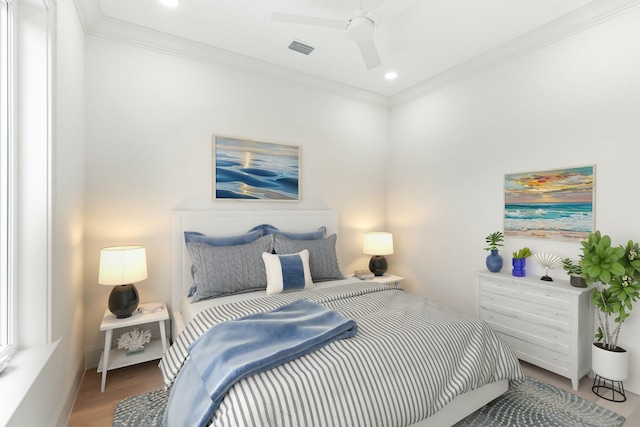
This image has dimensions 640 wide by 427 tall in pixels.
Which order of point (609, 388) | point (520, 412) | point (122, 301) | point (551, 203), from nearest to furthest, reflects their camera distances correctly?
1. point (520, 412)
2. point (609, 388)
3. point (122, 301)
4. point (551, 203)

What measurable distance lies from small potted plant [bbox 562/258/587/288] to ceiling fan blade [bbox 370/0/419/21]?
228 centimetres

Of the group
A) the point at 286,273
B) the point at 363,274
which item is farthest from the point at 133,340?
the point at 363,274

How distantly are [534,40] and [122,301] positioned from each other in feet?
13.4

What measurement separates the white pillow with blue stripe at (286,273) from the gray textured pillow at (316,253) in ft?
0.60

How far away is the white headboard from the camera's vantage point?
2836mm

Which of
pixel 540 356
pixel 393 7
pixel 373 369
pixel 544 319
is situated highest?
pixel 393 7

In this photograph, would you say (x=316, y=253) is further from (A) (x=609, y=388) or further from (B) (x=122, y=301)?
(A) (x=609, y=388)

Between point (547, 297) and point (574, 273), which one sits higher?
point (574, 273)

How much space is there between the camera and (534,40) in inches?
108

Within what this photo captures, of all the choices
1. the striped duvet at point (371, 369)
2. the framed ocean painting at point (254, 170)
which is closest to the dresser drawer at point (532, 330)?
the striped duvet at point (371, 369)

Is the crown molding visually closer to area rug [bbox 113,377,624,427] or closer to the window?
area rug [bbox 113,377,624,427]

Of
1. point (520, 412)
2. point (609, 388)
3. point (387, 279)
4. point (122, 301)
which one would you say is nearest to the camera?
point (520, 412)

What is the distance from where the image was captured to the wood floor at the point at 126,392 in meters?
1.95

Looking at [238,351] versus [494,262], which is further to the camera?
[494,262]
